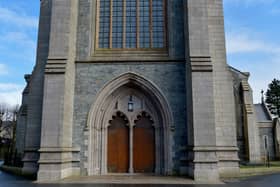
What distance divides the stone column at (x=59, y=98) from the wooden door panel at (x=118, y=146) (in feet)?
6.45

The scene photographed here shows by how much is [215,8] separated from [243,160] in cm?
1192

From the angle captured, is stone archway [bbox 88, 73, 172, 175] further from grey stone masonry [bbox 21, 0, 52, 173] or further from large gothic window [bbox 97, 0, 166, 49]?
grey stone masonry [bbox 21, 0, 52, 173]

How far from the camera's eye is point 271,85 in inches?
2061

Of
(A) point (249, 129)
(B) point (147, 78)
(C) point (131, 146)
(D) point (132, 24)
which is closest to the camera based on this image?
(B) point (147, 78)

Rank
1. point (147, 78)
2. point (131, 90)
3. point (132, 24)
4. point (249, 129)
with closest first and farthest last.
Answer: point (147, 78)
point (131, 90)
point (132, 24)
point (249, 129)

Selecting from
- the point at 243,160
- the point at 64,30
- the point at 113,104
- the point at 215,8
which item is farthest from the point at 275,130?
the point at 64,30

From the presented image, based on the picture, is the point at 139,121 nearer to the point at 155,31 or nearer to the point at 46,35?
the point at 155,31

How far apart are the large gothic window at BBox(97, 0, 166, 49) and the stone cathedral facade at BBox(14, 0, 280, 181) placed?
58 mm

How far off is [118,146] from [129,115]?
70.8 inches

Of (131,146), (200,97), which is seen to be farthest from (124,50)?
(131,146)

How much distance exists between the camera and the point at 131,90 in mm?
14727

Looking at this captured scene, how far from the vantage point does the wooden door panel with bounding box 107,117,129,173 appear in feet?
46.4

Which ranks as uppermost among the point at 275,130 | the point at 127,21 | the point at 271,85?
the point at 271,85

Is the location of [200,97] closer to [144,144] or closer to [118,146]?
[144,144]
